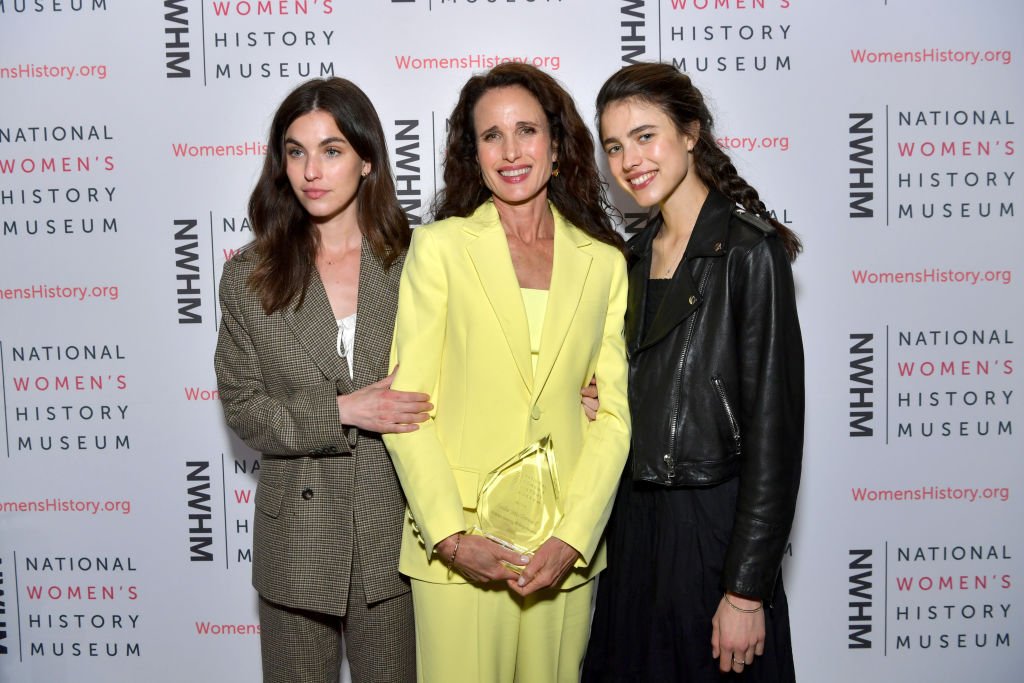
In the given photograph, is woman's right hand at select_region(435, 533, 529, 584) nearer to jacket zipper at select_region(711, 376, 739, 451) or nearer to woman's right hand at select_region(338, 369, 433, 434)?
woman's right hand at select_region(338, 369, 433, 434)

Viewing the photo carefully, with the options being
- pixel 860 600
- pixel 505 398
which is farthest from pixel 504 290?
pixel 860 600

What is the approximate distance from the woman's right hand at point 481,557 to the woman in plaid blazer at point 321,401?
0.32 meters

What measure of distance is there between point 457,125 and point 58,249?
178 centimetres

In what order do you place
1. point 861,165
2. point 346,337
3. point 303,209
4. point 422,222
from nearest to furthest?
point 346,337 < point 303,209 < point 422,222 < point 861,165

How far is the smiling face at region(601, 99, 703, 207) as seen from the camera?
6.33 ft

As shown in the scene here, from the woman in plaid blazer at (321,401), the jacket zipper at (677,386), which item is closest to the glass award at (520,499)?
the jacket zipper at (677,386)

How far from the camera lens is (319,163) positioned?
2.08 meters

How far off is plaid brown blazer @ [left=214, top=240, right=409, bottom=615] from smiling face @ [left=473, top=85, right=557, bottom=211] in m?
0.40

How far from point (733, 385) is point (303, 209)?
4.12ft

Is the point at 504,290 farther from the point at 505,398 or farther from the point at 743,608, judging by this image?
the point at 743,608

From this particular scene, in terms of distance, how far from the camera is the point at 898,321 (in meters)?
2.96

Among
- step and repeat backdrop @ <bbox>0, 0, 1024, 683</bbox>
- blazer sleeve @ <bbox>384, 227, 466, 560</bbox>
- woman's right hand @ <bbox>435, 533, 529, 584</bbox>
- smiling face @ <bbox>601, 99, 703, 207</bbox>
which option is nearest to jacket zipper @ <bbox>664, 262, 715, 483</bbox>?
smiling face @ <bbox>601, 99, 703, 207</bbox>

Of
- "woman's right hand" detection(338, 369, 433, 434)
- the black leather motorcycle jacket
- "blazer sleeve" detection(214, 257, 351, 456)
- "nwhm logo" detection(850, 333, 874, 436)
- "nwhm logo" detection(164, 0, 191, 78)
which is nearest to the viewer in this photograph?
the black leather motorcycle jacket

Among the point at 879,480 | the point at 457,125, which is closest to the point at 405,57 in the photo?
the point at 457,125
